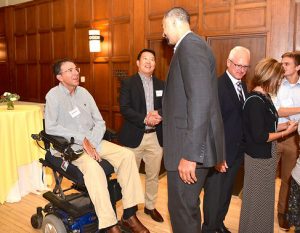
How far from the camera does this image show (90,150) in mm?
2641

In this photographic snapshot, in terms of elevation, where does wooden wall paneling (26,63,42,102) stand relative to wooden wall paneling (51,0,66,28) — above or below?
below

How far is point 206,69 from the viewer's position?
1717 millimetres

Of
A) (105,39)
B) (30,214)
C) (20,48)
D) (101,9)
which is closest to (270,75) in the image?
(30,214)

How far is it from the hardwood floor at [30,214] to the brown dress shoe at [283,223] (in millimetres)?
47

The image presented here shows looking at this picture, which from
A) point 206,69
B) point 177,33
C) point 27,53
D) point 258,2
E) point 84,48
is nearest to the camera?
point 206,69

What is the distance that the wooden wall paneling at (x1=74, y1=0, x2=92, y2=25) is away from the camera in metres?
6.14

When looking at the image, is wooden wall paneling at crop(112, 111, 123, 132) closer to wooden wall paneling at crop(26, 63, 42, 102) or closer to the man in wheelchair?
wooden wall paneling at crop(26, 63, 42, 102)

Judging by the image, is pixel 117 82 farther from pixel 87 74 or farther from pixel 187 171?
pixel 187 171

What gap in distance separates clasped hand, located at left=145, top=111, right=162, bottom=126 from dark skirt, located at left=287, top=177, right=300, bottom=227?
127 centimetres

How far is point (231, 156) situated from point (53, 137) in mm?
1429

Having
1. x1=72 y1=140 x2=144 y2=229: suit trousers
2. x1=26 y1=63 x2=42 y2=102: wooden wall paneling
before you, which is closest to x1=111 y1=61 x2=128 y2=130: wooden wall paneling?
x1=26 y1=63 x2=42 y2=102: wooden wall paneling

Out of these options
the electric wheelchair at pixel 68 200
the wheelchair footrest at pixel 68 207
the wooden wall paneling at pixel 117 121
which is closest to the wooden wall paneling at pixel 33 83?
the wooden wall paneling at pixel 117 121

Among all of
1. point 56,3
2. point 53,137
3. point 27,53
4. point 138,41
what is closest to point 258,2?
point 138,41

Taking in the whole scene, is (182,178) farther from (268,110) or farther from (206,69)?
(268,110)
